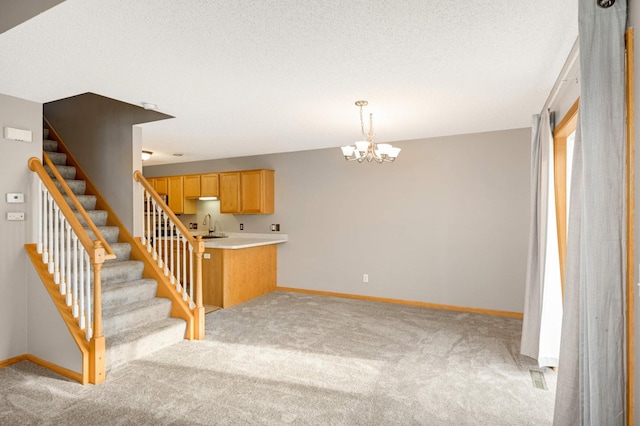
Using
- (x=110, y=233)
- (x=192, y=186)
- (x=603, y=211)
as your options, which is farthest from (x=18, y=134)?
(x=603, y=211)

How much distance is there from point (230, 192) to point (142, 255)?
2.45m

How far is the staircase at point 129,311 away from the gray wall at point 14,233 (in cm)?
67

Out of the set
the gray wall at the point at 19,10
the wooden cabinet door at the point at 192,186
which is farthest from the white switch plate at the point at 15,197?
the wooden cabinet door at the point at 192,186

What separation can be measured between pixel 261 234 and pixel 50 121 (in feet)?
11.8

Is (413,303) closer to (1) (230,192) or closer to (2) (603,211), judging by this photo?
(1) (230,192)

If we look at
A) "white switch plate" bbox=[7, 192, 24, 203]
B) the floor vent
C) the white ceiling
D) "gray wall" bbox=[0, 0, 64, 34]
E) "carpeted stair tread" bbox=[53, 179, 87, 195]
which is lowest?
the floor vent

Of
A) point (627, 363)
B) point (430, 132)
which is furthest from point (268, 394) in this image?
point (430, 132)

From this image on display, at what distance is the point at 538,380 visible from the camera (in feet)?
9.48

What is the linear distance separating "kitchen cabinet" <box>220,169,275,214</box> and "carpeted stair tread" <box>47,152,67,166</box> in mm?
2385

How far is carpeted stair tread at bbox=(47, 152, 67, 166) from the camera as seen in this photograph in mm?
4832

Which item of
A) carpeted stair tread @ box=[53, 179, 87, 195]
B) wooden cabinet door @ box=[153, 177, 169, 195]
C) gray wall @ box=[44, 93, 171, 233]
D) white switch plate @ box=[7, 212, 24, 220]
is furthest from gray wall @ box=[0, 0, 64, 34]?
wooden cabinet door @ box=[153, 177, 169, 195]

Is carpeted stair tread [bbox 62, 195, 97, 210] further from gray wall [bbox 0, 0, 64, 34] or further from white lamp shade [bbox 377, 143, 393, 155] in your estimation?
white lamp shade [bbox 377, 143, 393, 155]

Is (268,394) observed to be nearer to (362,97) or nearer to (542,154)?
(362,97)

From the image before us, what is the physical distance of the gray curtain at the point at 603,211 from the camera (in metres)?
1.43
